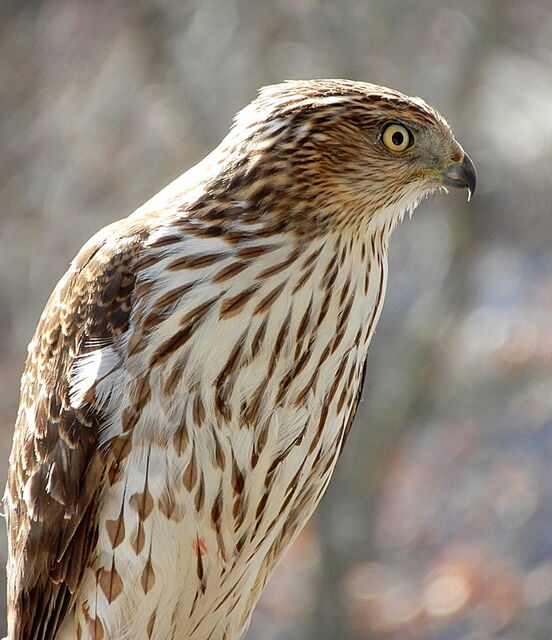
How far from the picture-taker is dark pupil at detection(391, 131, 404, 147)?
319 cm

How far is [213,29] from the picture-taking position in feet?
23.3

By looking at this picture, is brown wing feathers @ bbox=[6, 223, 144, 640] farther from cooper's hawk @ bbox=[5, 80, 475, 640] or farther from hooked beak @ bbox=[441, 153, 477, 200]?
hooked beak @ bbox=[441, 153, 477, 200]

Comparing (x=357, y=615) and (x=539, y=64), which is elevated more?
(x=539, y=64)

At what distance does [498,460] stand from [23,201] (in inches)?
143

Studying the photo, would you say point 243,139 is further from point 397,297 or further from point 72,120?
point 72,120

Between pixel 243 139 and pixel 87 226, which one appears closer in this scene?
pixel 243 139

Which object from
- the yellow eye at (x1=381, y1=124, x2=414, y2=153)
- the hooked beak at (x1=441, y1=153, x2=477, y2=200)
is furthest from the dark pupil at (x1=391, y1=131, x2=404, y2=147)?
the hooked beak at (x1=441, y1=153, x2=477, y2=200)

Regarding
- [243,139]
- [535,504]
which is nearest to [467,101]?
[535,504]

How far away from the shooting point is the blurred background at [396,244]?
6.93 m

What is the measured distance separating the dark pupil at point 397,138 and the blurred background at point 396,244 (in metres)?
3.57

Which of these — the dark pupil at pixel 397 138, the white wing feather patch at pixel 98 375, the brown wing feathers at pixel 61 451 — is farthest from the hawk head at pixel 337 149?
the white wing feather patch at pixel 98 375

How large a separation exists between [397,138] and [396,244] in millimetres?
4837

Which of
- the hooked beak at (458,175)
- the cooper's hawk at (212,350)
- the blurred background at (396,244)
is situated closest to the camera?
the cooper's hawk at (212,350)

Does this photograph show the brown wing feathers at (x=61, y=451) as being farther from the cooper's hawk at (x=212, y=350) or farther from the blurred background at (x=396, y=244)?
the blurred background at (x=396, y=244)
